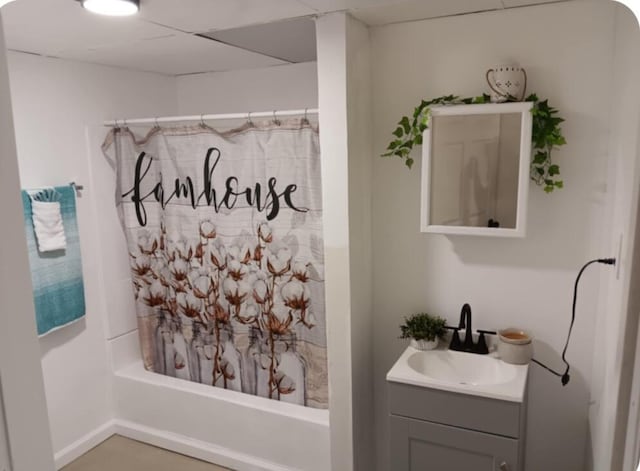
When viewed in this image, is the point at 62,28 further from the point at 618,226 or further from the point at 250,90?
the point at 618,226

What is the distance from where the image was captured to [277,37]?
90.3 inches

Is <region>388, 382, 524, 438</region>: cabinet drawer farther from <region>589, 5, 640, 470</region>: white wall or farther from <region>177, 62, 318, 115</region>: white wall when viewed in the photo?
<region>177, 62, 318, 115</region>: white wall

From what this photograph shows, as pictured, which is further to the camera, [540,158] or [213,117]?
[213,117]

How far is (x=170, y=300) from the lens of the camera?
9.73ft

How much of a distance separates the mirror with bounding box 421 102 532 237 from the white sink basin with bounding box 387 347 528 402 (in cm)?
54

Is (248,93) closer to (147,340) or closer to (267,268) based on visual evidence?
(267,268)

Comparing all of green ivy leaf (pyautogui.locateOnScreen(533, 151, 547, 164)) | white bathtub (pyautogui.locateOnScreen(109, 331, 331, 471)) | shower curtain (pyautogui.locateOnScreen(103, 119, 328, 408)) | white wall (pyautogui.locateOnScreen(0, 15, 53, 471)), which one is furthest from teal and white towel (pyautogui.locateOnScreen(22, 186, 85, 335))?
green ivy leaf (pyautogui.locateOnScreen(533, 151, 547, 164))

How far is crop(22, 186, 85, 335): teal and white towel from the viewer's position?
256 centimetres

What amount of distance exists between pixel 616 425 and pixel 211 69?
115 inches

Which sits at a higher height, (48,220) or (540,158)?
(540,158)

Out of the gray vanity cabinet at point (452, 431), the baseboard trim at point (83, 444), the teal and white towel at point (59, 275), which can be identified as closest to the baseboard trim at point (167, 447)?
the baseboard trim at point (83, 444)

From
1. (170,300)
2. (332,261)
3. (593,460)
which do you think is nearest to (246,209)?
(332,261)

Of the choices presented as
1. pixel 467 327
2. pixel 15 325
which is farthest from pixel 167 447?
pixel 15 325

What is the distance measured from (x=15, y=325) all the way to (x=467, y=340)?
184cm
